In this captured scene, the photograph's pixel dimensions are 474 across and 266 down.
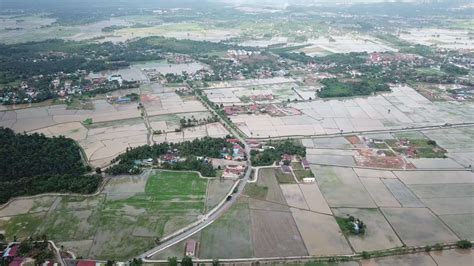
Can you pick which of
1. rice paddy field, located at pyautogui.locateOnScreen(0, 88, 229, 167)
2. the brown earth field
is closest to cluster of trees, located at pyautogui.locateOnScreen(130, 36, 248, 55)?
rice paddy field, located at pyautogui.locateOnScreen(0, 88, 229, 167)

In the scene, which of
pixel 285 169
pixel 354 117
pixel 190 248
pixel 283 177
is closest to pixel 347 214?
pixel 283 177

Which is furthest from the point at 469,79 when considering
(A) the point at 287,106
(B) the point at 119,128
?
(B) the point at 119,128

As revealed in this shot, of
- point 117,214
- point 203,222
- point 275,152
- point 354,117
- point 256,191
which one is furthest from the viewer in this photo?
point 354,117

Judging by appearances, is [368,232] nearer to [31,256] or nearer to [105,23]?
[31,256]

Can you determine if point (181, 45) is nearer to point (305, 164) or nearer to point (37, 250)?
point (305, 164)

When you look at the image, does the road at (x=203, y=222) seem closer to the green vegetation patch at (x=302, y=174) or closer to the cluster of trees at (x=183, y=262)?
the cluster of trees at (x=183, y=262)
